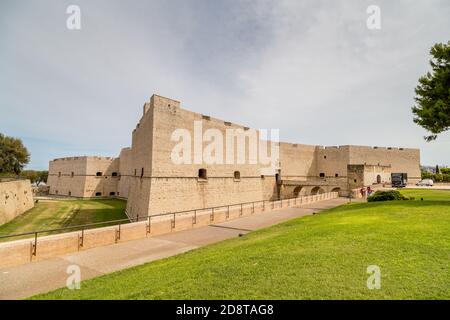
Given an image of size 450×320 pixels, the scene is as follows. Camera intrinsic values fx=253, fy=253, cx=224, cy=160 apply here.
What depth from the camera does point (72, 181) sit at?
41062 mm

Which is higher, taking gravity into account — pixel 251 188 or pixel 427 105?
pixel 427 105

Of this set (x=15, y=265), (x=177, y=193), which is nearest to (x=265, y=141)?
(x=177, y=193)

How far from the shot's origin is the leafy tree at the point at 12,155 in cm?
3488

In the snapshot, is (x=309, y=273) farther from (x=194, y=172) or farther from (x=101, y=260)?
(x=194, y=172)

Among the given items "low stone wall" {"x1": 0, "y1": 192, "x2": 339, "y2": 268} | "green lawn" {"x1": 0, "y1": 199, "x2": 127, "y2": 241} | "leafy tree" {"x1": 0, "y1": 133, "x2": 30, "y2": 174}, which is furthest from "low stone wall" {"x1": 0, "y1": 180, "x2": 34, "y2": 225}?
"low stone wall" {"x1": 0, "y1": 192, "x2": 339, "y2": 268}

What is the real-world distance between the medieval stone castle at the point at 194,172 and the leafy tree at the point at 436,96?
46.5 feet

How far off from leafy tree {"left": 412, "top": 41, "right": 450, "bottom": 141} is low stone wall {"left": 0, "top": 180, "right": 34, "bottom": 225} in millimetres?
28514

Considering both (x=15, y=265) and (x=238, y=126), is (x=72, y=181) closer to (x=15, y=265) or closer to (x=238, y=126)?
(x=238, y=126)

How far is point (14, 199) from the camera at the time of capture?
71.3 ft

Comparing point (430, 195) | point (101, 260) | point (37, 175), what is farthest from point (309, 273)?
point (37, 175)

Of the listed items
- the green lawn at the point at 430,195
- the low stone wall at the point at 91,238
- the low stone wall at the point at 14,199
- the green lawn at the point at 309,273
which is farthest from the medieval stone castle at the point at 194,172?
the green lawn at the point at 309,273

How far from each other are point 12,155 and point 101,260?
39142mm

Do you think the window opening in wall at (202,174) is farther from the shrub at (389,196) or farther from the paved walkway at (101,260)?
the shrub at (389,196)
